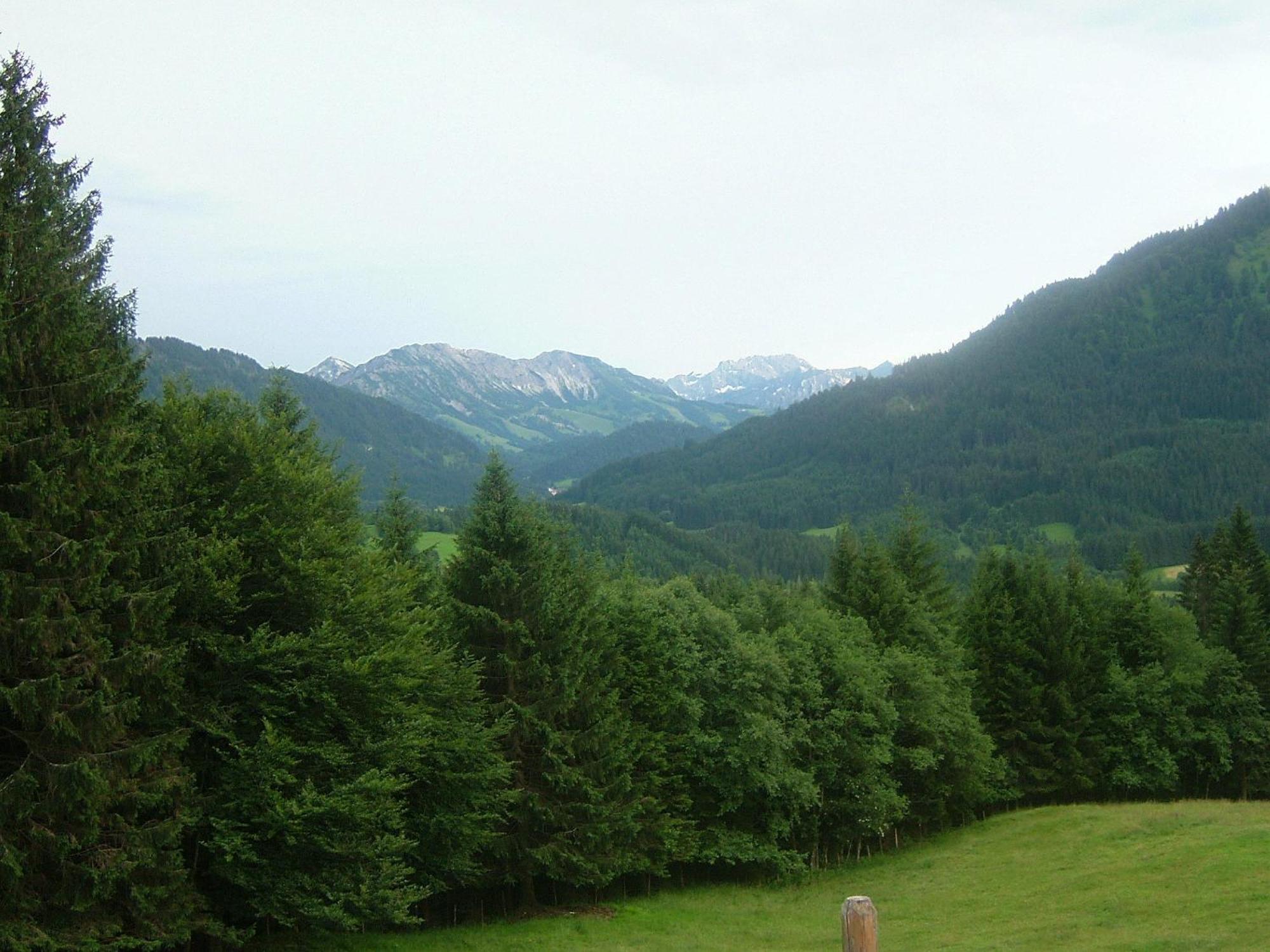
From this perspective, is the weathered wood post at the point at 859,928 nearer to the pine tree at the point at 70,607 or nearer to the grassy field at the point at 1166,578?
the pine tree at the point at 70,607

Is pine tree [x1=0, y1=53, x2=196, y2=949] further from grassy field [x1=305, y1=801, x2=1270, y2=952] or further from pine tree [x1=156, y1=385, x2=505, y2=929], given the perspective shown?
grassy field [x1=305, y1=801, x2=1270, y2=952]

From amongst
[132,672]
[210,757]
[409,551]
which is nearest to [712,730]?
[409,551]

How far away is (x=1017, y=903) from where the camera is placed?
3475 centimetres

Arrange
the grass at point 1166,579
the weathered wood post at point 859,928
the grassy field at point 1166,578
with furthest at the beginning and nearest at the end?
the grassy field at point 1166,578
the grass at point 1166,579
the weathered wood post at point 859,928

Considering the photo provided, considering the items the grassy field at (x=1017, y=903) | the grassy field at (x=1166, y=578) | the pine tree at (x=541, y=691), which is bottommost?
the grassy field at (x=1166, y=578)

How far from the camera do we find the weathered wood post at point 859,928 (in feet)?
23.0

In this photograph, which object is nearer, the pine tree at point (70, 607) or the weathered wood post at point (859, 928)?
the weathered wood post at point (859, 928)

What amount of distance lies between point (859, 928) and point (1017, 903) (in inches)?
1296

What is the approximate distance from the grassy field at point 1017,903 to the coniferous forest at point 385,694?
208 centimetres

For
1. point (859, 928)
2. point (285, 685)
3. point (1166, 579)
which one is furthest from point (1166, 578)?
point (859, 928)

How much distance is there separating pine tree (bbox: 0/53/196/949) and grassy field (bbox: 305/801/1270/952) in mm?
9028

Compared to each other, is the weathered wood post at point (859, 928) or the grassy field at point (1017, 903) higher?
the weathered wood post at point (859, 928)

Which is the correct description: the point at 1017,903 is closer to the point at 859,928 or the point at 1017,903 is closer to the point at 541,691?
the point at 541,691

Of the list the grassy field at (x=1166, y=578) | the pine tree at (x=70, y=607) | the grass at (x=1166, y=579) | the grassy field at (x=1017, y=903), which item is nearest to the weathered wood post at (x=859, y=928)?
the pine tree at (x=70, y=607)
